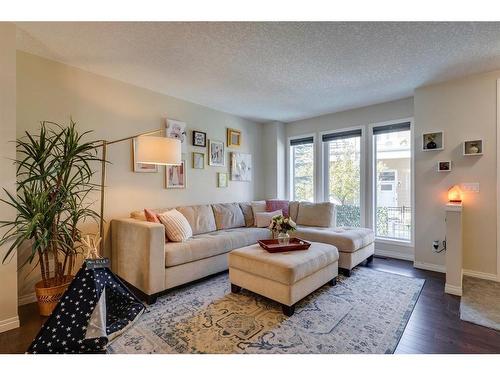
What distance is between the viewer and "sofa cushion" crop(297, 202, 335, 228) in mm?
3809

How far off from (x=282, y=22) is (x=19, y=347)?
3.03 m

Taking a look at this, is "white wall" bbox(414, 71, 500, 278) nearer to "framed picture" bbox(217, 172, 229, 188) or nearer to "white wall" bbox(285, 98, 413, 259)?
"white wall" bbox(285, 98, 413, 259)

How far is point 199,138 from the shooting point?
3906mm

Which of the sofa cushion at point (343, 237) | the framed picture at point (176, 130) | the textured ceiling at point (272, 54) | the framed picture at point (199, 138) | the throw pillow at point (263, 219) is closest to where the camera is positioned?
the textured ceiling at point (272, 54)

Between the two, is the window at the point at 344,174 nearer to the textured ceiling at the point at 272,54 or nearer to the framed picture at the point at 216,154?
the textured ceiling at the point at 272,54

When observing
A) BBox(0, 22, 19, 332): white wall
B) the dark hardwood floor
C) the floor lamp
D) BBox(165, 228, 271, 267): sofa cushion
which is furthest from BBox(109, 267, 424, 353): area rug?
the floor lamp

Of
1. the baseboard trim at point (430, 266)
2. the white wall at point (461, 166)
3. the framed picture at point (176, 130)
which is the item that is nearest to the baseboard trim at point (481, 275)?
the white wall at point (461, 166)

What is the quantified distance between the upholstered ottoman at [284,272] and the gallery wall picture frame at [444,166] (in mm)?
1867

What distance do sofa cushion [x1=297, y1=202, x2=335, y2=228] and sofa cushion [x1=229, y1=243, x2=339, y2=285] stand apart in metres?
1.20

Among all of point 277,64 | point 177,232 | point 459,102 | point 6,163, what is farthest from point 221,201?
point 459,102

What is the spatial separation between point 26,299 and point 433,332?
11.7 ft

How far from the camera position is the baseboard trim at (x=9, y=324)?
1.89 metres

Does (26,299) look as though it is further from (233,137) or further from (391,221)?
(391,221)

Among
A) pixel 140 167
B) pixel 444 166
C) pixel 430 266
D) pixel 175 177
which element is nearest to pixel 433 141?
pixel 444 166
